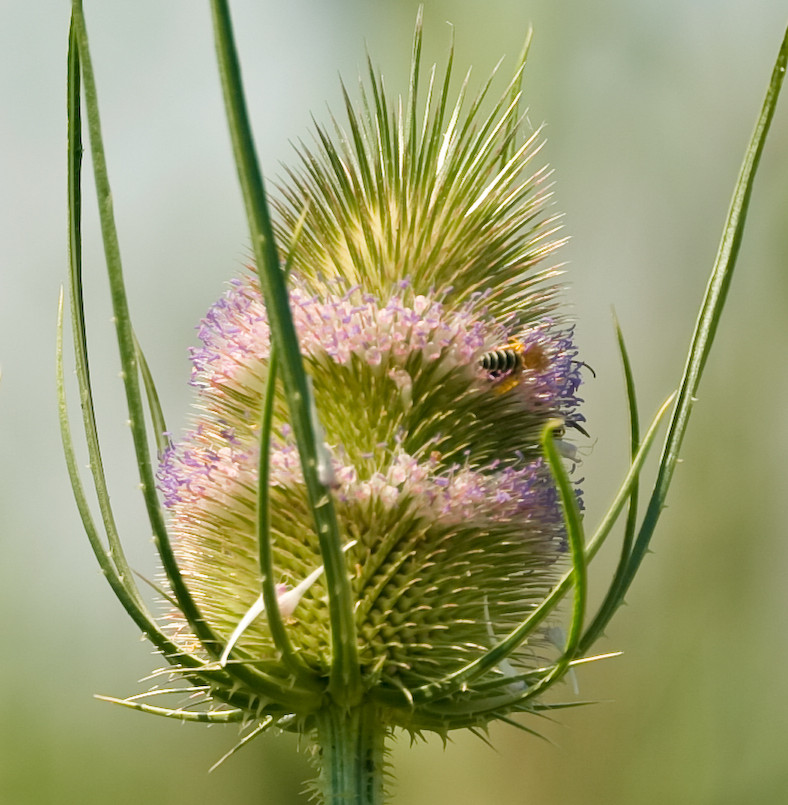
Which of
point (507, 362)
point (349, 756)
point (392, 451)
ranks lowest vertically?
point (349, 756)

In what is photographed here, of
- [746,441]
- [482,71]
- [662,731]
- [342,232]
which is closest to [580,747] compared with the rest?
[662,731]

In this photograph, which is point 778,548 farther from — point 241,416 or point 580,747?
point 241,416

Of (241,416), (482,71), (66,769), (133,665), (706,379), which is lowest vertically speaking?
(66,769)

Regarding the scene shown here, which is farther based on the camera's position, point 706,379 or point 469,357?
point 706,379

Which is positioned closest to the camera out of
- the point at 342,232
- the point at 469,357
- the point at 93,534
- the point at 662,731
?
the point at 93,534

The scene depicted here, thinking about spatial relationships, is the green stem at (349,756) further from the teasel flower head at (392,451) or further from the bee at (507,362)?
the bee at (507,362)

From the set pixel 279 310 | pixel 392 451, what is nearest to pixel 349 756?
pixel 392 451

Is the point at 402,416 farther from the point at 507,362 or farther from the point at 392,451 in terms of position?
the point at 507,362
